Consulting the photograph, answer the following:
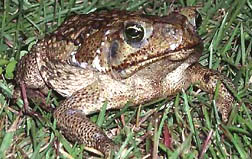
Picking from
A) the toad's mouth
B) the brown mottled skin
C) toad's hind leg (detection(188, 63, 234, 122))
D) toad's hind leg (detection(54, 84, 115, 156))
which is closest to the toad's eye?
the brown mottled skin

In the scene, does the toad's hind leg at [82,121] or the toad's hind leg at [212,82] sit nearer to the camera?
the toad's hind leg at [82,121]

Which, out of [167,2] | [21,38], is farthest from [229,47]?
[21,38]

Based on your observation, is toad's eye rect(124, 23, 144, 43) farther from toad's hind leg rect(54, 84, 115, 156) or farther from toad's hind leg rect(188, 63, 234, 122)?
toad's hind leg rect(188, 63, 234, 122)

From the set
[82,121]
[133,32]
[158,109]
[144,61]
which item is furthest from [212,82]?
[82,121]

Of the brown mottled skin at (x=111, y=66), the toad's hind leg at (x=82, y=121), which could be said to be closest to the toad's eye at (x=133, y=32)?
the brown mottled skin at (x=111, y=66)

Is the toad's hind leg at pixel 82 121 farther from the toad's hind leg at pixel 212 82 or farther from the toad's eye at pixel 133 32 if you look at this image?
the toad's hind leg at pixel 212 82

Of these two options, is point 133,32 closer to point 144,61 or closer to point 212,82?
point 144,61

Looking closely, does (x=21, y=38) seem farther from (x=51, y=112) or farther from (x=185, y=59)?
(x=185, y=59)

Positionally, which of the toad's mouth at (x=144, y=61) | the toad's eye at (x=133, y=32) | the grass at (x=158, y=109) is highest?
the toad's eye at (x=133, y=32)

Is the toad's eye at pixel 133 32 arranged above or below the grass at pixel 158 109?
above
